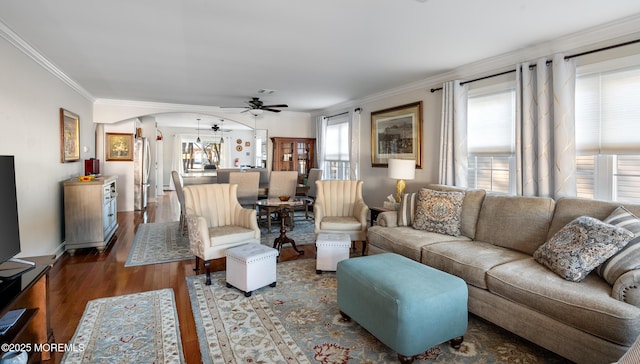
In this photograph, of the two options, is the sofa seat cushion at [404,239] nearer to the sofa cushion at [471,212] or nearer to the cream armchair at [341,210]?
the sofa cushion at [471,212]

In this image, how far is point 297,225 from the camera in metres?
6.32

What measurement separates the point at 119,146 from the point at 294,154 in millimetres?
3980

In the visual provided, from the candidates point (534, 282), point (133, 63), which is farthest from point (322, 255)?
point (133, 63)

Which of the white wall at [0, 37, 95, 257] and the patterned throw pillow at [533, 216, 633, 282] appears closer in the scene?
the patterned throw pillow at [533, 216, 633, 282]

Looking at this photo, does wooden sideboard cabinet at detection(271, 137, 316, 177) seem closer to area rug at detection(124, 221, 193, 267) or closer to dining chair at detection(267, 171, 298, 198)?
dining chair at detection(267, 171, 298, 198)

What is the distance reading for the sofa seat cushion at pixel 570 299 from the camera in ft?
5.91

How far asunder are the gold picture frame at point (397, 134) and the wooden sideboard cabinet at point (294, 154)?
2.59 metres

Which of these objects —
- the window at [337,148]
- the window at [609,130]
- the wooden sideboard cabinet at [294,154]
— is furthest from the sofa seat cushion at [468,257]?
the wooden sideboard cabinet at [294,154]

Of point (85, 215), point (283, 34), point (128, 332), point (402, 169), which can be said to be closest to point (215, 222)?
point (128, 332)

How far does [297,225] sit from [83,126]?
421 centimetres

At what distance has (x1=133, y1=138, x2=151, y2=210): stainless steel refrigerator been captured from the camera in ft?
26.4

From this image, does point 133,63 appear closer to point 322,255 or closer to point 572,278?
point 322,255

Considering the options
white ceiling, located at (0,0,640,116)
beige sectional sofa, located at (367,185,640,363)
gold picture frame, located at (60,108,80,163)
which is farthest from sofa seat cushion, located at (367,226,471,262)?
gold picture frame, located at (60,108,80,163)

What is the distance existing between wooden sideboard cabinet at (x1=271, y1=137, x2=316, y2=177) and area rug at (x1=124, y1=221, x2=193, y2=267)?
118 inches
